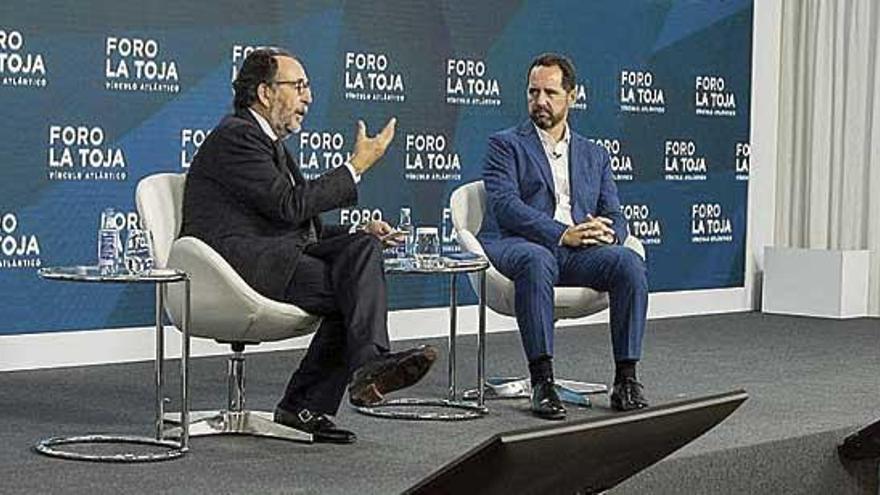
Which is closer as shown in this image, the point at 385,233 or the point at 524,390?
the point at 385,233

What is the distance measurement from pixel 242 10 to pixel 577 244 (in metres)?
2.13

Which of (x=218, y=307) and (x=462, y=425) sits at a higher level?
(x=218, y=307)

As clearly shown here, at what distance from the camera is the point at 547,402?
19.3 ft

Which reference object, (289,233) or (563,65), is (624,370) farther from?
(289,233)

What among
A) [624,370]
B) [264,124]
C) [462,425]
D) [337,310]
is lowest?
[462,425]

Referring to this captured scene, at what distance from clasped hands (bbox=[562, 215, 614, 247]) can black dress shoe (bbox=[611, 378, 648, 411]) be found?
492 millimetres

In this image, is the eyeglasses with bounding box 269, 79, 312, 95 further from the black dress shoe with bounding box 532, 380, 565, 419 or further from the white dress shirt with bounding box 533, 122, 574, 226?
the black dress shoe with bounding box 532, 380, 565, 419

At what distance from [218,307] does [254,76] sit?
0.74 meters

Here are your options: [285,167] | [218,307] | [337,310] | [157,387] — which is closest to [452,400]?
[337,310]

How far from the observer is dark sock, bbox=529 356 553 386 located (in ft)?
19.3

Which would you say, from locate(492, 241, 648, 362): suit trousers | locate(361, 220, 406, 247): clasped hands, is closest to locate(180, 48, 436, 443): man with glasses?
locate(361, 220, 406, 247): clasped hands

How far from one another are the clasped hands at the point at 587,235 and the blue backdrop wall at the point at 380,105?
1.96 metres

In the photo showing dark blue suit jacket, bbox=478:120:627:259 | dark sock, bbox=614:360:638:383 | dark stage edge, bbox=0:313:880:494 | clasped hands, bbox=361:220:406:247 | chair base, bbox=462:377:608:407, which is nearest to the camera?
dark stage edge, bbox=0:313:880:494

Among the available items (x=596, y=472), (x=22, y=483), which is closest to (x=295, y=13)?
(x=22, y=483)
